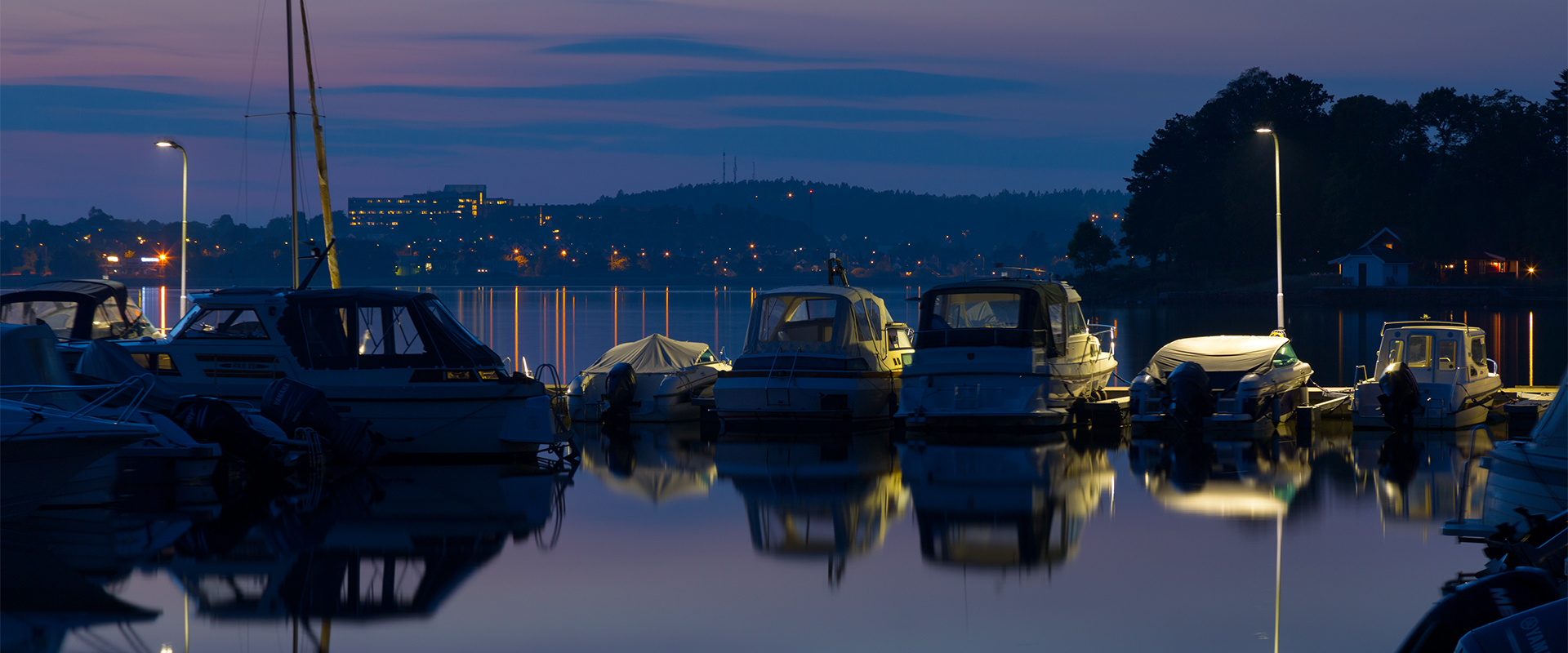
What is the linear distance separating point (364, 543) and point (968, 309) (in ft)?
39.9

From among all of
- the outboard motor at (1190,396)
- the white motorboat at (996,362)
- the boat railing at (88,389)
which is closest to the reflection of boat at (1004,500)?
the white motorboat at (996,362)

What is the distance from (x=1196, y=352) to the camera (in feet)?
72.4

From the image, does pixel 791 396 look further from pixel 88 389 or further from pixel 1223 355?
pixel 88 389

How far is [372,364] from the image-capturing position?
17.7 m

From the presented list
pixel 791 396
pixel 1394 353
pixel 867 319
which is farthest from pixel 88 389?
pixel 1394 353

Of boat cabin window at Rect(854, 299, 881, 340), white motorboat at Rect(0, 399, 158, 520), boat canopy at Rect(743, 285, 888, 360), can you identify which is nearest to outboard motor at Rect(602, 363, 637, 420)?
boat canopy at Rect(743, 285, 888, 360)

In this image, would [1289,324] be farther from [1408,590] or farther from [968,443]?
[1408,590]

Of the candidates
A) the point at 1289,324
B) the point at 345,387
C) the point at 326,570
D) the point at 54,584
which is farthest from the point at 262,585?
the point at 1289,324

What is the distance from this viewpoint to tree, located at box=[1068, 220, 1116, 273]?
114 m

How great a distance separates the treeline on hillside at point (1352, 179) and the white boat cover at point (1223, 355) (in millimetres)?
69720

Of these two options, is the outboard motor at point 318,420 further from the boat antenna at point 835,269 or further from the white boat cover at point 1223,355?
the white boat cover at point 1223,355

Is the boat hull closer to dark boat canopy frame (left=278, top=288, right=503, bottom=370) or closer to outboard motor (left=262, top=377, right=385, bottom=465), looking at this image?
dark boat canopy frame (left=278, top=288, right=503, bottom=370)

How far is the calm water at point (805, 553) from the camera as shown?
9.66 meters

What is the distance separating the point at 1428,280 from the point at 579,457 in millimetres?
89184
